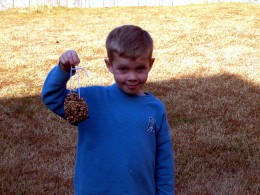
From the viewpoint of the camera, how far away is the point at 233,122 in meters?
4.64

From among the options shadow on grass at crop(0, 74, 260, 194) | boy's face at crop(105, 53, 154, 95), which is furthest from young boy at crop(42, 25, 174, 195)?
shadow on grass at crop(0, 74, 260, 194)

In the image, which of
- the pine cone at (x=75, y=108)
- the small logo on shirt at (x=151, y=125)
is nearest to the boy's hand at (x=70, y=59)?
the pine cone at (x=75, y=108)

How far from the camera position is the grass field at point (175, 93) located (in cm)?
357

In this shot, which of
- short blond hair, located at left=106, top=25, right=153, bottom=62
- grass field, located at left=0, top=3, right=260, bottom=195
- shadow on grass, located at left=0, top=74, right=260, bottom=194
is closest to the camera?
short blond hair, located at left=106, top=25, right=153, bottom=62

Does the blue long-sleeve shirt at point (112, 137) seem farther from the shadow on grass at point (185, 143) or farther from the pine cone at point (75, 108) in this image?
the shadow on grass at point (185, 143)

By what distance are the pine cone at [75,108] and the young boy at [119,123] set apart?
0.07m

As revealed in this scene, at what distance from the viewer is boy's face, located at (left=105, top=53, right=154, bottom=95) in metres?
1.95

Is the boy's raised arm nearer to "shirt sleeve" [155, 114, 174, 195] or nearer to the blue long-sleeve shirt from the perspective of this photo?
the blue long-sleeve shirt

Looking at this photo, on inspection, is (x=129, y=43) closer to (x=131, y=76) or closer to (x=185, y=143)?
(x=131, y=76)

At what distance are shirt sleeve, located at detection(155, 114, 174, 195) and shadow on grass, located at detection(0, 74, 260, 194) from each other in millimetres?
1300

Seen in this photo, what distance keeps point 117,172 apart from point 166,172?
252 mm

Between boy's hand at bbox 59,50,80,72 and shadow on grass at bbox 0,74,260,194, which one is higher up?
boy's hand at bbox 59,50,80,72

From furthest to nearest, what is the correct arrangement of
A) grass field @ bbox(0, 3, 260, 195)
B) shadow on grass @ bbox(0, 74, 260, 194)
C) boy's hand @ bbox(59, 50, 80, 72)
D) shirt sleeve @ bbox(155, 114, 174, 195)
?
1. grass field @ bbox(0, 3, 260, 195)
2. shadow on grass @ bbox(0, 74, 260, 194)
3. shirt sleeve @ bbox(155, 114, 174, 195)
4. boy's hand @ bbox(59, 50, 80, 72)

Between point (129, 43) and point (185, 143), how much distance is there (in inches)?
90.6
